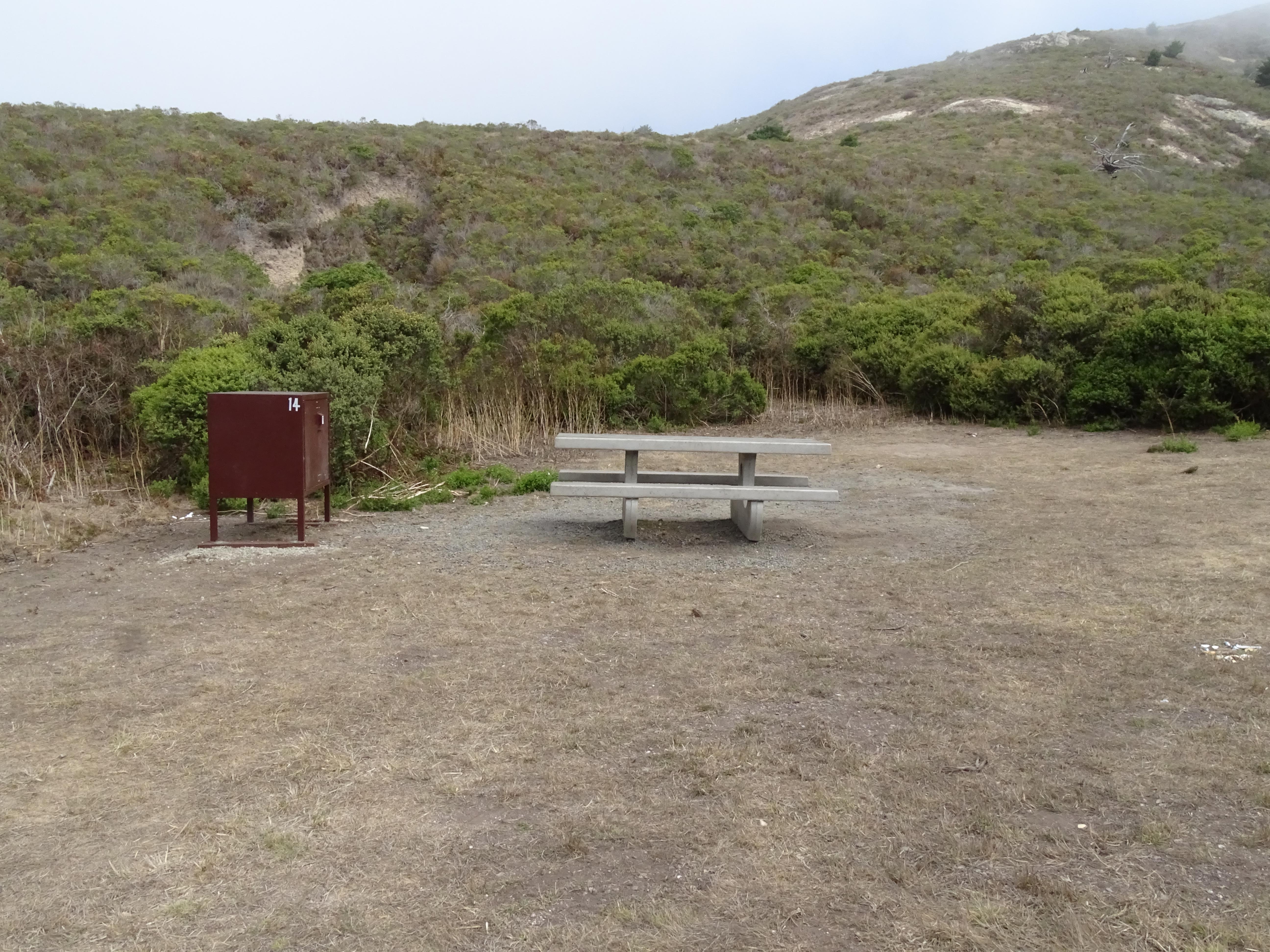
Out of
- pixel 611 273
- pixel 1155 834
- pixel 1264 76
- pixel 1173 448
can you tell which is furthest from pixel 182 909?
pixel 1264 76

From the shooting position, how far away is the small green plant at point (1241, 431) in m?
11.8

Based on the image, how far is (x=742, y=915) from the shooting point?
261 cm

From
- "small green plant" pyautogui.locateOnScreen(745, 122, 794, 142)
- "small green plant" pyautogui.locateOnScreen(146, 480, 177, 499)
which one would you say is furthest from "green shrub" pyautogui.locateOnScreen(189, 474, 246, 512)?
"small green plant" pyautogui.locateOnScreen(745, 122, 794, 142)

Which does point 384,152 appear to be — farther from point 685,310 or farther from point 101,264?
point 685,310

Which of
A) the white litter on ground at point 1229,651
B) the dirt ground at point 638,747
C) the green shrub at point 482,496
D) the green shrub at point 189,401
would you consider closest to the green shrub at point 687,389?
the green shrub at point 482,496

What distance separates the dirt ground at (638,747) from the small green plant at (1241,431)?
18.1 feet

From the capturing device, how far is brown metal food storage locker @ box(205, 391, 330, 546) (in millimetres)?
6734

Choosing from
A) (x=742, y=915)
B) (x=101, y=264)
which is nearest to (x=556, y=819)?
(x=742, y=915)

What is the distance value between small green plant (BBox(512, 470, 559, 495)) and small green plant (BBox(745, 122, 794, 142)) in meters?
37.8

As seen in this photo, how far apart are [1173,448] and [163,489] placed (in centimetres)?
980

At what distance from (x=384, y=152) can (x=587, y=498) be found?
88.4 feet

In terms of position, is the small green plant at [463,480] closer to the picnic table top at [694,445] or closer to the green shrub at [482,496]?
the green shrub at [482,496]

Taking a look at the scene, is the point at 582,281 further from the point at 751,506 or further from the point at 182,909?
the point at 182,909

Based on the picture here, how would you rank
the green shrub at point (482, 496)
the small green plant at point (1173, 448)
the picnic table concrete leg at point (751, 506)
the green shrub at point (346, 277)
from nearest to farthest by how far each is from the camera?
the picnic table concrete leg at point (751, 506) → the green shrub at point (482, 496) → the small green plant at point (1173, 448) → the green shrub at point (346, 277)
